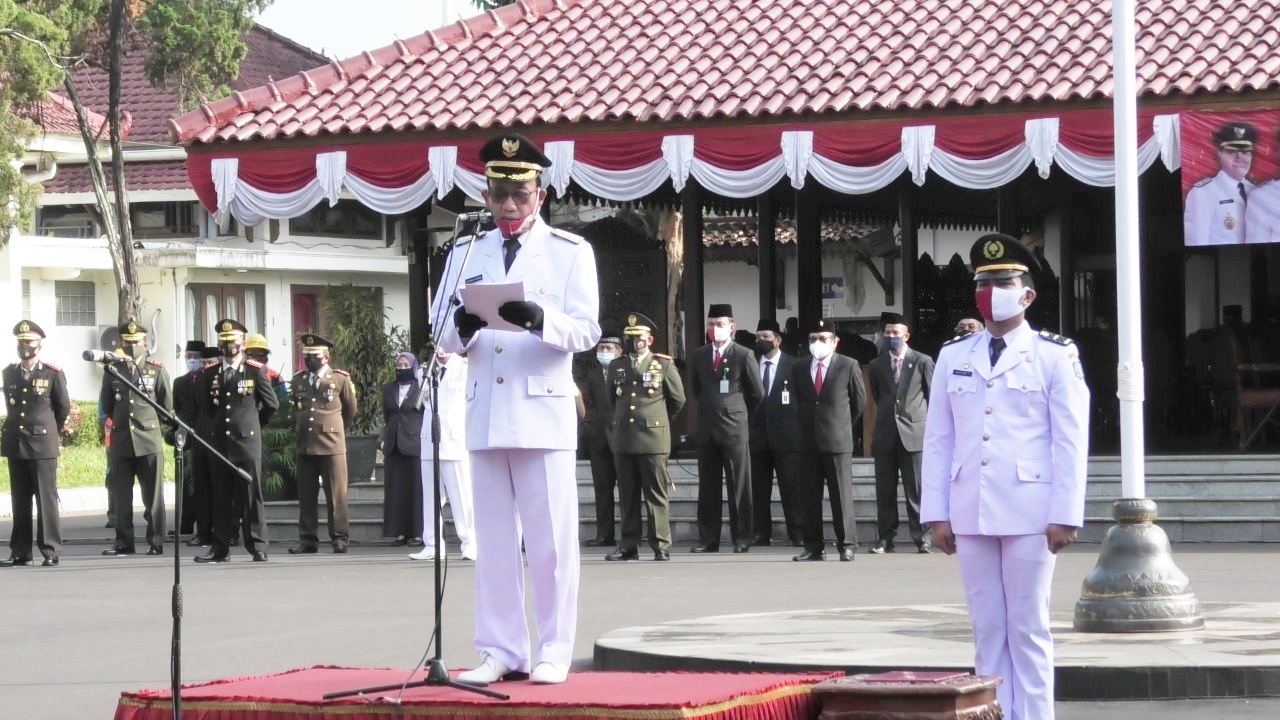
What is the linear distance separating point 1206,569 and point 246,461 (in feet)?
27.4

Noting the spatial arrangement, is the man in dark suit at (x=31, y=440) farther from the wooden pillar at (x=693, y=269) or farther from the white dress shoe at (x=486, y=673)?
the white dress shoe at (x=486, y=673)

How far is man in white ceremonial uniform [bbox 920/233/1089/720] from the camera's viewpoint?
730cm

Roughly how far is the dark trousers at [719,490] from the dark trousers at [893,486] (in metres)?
1.18

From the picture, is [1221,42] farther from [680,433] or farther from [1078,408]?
[1078,408]

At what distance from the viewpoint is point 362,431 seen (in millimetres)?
23578

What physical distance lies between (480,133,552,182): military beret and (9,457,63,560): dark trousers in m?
11.1

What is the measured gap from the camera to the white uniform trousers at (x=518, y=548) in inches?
289

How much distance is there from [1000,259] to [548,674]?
2.31 meters

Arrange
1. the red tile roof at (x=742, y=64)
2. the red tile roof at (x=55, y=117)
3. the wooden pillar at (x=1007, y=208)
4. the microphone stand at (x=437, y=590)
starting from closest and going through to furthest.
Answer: the microphone stand at (x=437, y=590) → the red tile roof at (x=742, y=64) → the wooden pillar at (x=1007, y=208) → the red tile roof at (x=55, y=117)

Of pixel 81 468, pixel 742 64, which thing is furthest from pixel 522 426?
pixel 81 468

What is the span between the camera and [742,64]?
21031 millimetres

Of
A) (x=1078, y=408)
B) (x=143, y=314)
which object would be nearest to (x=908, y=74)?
(x=1078, y=408)

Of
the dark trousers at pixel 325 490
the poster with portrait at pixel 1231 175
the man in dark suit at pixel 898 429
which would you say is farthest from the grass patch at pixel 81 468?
the poster with portrait at pixel 1231 175

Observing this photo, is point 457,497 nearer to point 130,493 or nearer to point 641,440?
point 641,440
